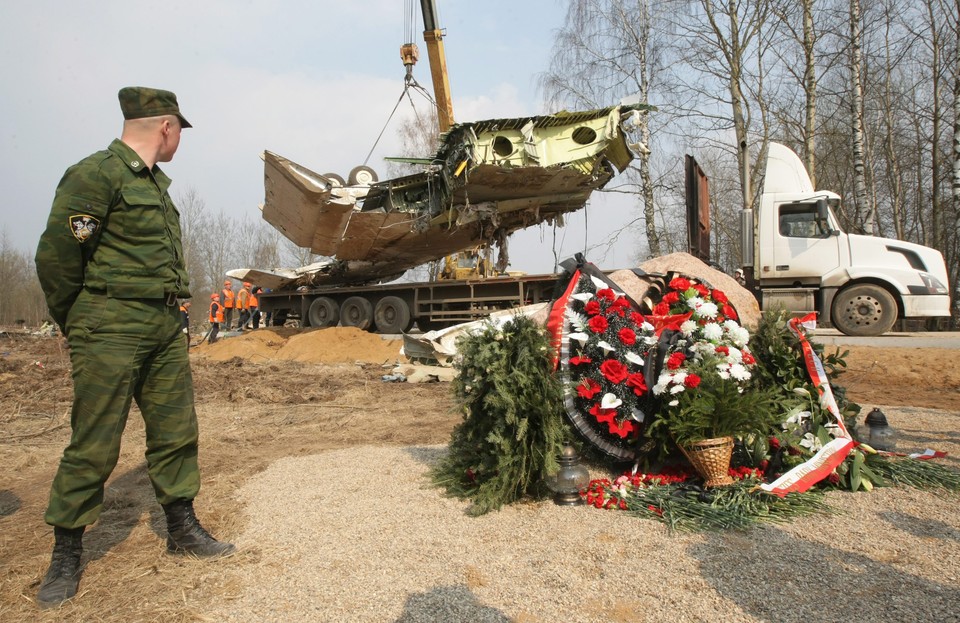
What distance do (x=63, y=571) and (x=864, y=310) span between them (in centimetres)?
1223

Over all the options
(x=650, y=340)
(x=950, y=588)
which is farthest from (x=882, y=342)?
(x=950, y=588)

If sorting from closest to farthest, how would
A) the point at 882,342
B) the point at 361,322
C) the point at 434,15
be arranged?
the point at 882,342, the point at 434,15, the point at 361,322

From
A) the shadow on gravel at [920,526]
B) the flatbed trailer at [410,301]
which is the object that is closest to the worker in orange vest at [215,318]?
the flatbed trailer at [410,301]

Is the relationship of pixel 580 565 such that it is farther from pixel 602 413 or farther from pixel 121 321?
pixel 121 321

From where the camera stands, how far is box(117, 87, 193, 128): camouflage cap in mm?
2771

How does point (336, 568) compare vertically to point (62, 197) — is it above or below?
below

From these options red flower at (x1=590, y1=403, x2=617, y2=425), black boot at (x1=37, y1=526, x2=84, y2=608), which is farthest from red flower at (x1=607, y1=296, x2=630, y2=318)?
black boot at (x1=37, y1=526, x2=84, y2=608)

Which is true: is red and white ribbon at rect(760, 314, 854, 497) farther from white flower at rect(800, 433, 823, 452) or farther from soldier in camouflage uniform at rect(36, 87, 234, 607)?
soldier in camouflage uniform at rect(36, 87, 234, 607)

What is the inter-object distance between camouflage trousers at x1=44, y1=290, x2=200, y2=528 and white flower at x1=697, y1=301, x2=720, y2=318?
3.03 meters

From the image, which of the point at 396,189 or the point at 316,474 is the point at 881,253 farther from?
the point at 316,474

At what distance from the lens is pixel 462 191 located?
11797mm

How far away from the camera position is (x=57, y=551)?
253 cm

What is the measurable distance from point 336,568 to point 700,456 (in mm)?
2050

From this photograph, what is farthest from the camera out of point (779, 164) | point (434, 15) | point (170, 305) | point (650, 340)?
point (434, 15)
